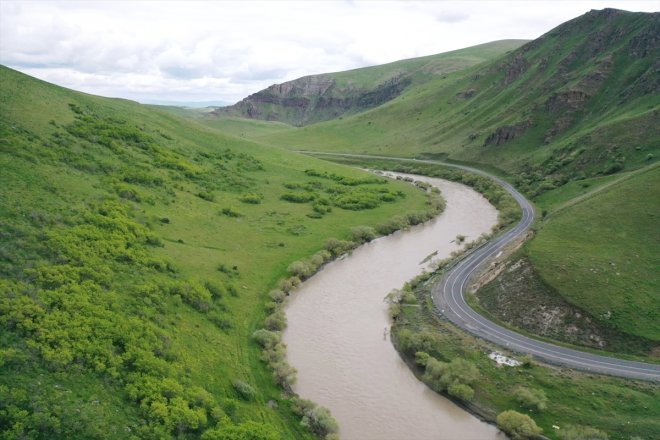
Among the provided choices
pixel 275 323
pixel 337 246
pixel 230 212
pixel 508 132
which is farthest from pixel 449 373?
pixel 508 132

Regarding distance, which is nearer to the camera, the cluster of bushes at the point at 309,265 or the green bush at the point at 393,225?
the cluster of bushes at the point at 309,265

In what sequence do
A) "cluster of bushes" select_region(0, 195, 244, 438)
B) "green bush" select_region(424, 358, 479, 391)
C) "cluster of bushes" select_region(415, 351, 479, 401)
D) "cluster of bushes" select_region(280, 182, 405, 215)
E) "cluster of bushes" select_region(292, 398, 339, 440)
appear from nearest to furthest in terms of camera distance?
1. "cluster of bushes" select_region(0, 195, 244, 438)
2. "cluster of bushes" select_region(292, 398, 339, 440)
3. "cluster of bushes" select_region(415, 351, 479, 401)
4. "green bush" select_region(424, 358, 479, 391)
5. "cluster of bushes" select_region(280, 182, 405, 215)

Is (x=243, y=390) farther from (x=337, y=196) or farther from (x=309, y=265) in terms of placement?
(x=337, y=196)

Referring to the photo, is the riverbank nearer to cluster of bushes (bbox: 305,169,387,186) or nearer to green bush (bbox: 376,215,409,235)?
green bush (bbox: 376,215,409,235)

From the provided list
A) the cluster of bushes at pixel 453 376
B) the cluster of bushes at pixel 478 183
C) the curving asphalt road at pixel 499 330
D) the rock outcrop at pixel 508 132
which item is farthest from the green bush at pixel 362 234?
the rock outcrop at pixel 508 132

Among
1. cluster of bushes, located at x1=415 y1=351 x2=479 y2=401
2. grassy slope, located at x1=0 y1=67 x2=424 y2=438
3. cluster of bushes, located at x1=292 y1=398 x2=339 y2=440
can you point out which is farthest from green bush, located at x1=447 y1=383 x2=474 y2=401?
grassy slope, located at x1=0 y1=67 x2=424 y2=438

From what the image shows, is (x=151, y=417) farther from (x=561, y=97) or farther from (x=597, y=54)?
(x=597, y=54)

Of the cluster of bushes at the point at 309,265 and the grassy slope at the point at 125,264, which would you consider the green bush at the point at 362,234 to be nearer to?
the grassy slope at the point at 125,264
